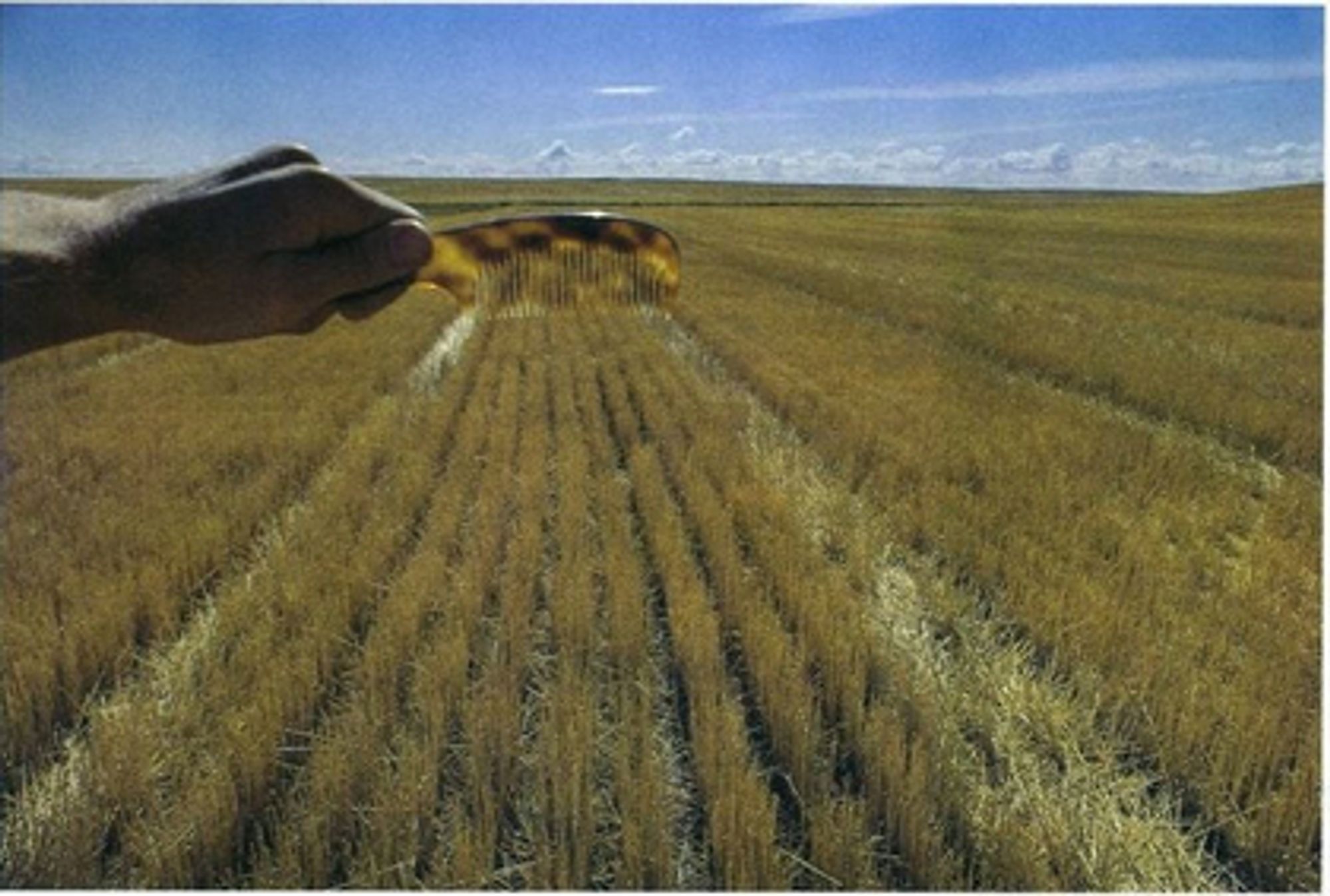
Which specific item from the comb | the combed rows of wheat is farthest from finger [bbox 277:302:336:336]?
the combed rows of wheat

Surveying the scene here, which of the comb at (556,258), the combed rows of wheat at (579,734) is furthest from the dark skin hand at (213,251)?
the combed rows of wheat at (579,734)

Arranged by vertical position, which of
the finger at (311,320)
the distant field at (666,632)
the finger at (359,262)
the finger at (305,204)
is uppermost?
the finger at (305,204)

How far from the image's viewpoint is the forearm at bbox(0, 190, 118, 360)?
199 cm

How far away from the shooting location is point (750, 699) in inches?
135

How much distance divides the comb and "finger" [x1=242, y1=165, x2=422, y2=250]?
337mm

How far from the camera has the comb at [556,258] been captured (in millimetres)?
2451

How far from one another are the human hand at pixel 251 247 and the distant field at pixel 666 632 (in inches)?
36.8

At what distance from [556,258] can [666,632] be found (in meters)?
1.77

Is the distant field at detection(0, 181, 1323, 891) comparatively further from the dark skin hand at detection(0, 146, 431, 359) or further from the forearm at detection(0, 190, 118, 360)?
the forearm at detection(0, 190, 118, 360)

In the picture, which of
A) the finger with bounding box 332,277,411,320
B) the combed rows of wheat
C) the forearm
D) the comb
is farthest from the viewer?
the combed rows of wheat

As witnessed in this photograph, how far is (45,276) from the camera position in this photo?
6.61 ft

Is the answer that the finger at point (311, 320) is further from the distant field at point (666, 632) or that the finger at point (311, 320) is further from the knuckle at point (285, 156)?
the distant field at point (666, 632)

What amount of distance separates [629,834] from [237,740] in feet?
3.63

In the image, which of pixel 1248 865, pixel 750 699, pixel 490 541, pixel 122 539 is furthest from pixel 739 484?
pixel 1248 865
